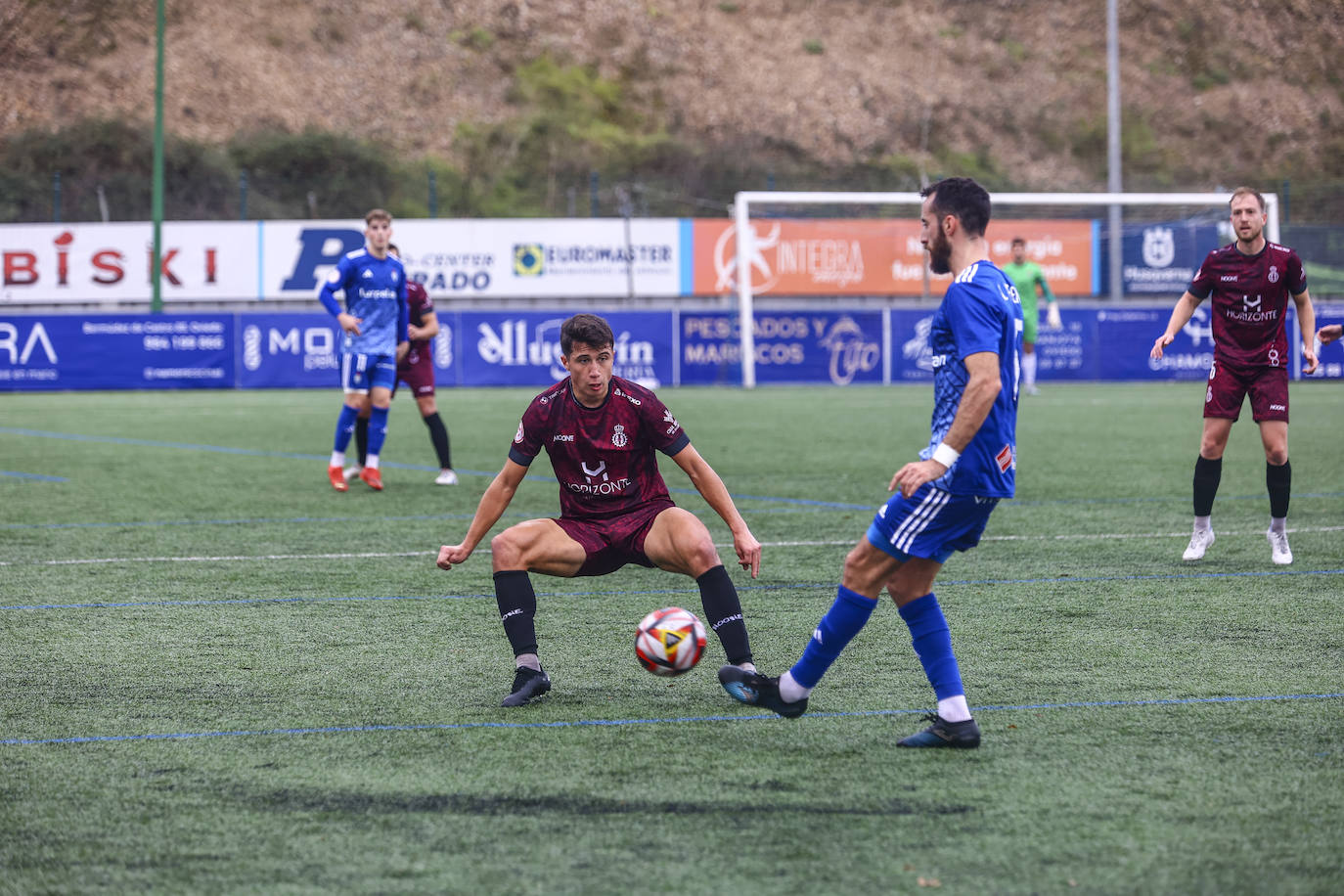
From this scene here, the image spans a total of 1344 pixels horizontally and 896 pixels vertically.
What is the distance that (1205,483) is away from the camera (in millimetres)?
7824

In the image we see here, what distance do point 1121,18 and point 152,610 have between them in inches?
2277

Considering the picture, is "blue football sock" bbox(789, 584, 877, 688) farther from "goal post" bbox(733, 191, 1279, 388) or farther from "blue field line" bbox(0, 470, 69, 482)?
"goal post" bbox(733, 191, 1279, 388)

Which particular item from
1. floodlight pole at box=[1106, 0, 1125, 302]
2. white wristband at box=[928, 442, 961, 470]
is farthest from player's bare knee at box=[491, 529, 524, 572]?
floodlight pole at box=[1106, 0, 1125, 302]

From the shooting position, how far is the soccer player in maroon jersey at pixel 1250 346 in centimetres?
765

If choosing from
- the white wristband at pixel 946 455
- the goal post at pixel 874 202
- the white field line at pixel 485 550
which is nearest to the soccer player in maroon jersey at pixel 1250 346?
the white field line at pixel 485 550

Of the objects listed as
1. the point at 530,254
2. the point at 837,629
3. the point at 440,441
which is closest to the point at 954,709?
the point at 837,629

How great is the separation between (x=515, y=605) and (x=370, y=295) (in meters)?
7.14

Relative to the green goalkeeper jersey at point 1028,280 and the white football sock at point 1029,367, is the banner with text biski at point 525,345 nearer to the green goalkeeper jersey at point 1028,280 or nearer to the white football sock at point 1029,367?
the white football sock at point 1029,367

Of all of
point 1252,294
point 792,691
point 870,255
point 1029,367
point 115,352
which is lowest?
point 792,691

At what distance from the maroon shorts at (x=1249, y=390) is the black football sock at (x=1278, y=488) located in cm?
27

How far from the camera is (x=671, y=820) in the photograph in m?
3.52

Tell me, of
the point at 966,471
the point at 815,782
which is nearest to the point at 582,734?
the point at 815,782

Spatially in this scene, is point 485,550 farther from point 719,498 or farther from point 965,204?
point 965,204

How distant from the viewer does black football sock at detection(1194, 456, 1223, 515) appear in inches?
304
